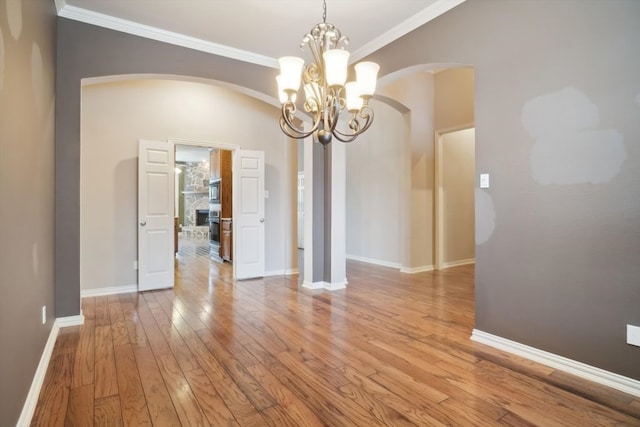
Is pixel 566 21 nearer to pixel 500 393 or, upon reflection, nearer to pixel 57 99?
pixel 500 393

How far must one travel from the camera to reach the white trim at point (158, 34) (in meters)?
2.99

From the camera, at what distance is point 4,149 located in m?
1.43

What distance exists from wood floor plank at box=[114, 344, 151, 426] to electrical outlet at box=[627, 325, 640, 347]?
272 centimetres

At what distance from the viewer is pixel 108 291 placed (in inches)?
164

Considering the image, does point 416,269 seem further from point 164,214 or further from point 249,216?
point 164,214

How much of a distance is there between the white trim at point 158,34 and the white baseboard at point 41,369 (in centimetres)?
276

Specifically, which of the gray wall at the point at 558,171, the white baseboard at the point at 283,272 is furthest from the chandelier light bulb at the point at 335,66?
the white baseboard at the point at 283,272

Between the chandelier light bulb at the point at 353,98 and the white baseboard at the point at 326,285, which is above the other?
the chandelier light bulb at the point at 353,98

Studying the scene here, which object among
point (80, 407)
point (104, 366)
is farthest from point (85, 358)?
point (80, 407)

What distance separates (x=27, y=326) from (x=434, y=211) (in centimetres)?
546

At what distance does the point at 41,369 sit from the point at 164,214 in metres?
2.63

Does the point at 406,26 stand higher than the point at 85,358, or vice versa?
the point at 406,26

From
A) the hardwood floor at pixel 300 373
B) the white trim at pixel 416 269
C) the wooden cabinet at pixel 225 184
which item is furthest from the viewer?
the wooden cabinet at pixel 225 184

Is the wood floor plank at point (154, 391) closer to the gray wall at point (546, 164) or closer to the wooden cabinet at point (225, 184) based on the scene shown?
the gray wall at point (546, 164)
